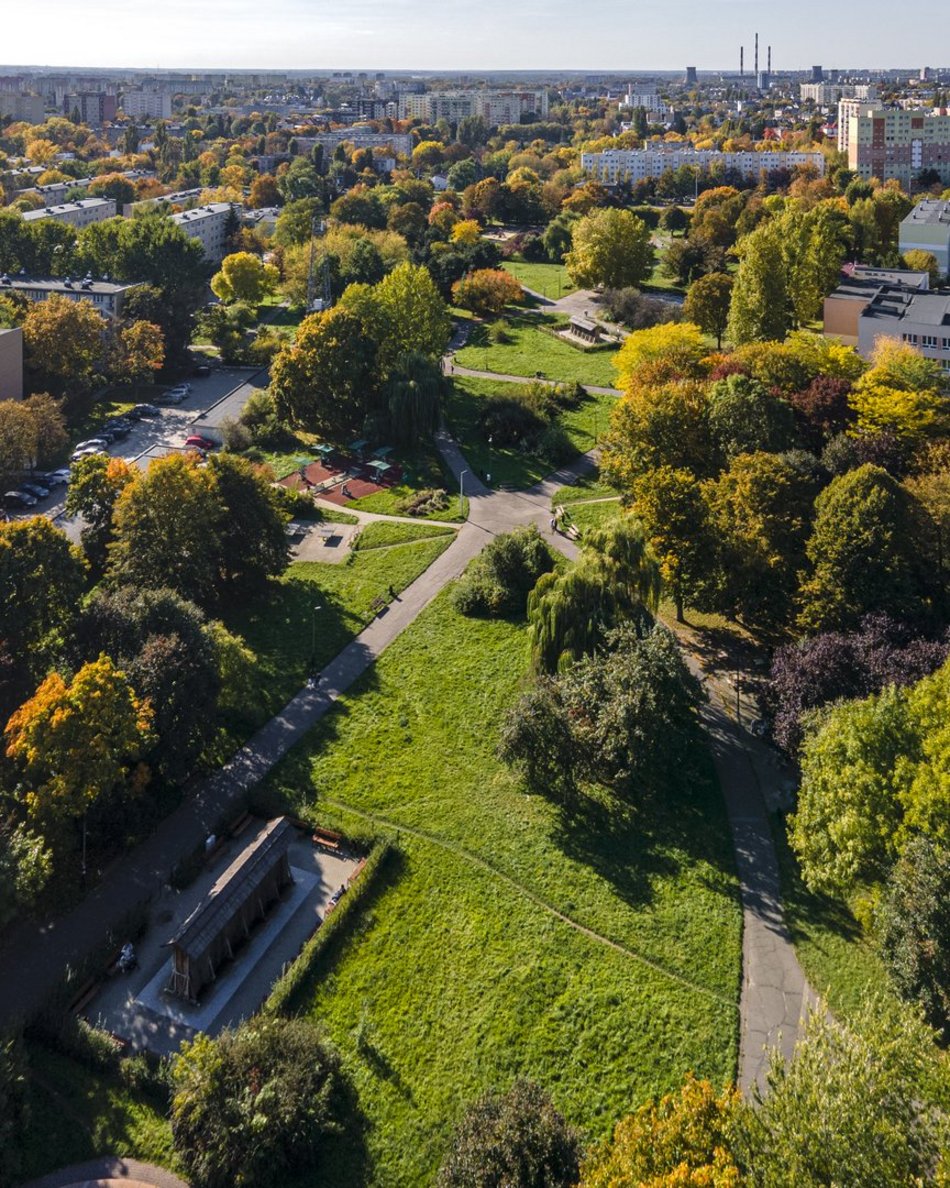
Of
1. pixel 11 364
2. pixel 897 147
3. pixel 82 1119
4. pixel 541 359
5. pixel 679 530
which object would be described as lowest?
pixel 82 1119

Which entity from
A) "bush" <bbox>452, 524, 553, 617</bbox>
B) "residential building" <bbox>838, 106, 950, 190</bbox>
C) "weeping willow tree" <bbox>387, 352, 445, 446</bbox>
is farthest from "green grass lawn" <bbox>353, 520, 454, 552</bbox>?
"residential building" <bbox>838, 106, 950, 190</bbox>

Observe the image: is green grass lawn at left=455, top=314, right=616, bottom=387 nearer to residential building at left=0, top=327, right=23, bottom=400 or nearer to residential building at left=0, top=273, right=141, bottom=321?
residential building at left=0, top=273, right=141, bottom=321

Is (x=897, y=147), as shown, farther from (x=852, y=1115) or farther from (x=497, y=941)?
(x=852, y=1115)

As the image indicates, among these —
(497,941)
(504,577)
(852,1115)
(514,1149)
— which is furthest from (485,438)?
(852,1115)

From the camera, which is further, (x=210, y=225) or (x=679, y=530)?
(x=210, y=225)

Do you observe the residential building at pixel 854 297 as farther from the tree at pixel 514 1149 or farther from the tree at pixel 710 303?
the tree at pixel 514 1149

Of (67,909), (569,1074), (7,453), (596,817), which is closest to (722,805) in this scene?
(596,817)

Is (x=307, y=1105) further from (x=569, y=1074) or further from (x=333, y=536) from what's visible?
(x=333, y=536)

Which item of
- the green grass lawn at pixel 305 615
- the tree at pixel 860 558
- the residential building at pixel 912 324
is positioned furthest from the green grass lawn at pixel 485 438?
the tree at pixel 860 558
